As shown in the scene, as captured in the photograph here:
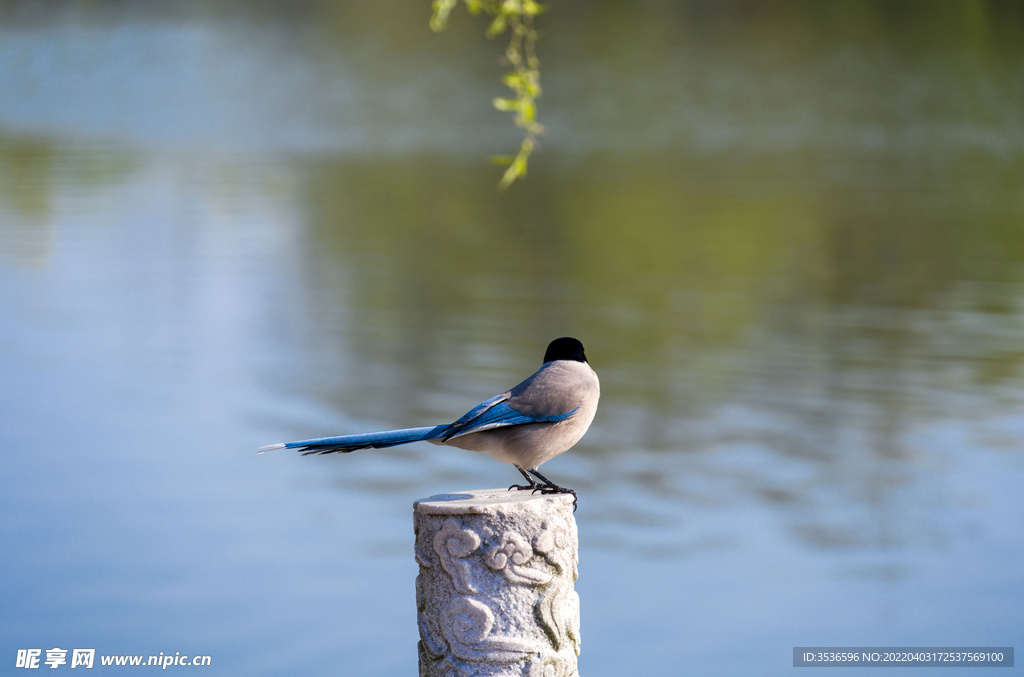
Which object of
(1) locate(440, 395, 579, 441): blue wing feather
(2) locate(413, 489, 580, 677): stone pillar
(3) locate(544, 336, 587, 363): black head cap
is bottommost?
(2) locate(413, 489, 580, 677): stone pillar

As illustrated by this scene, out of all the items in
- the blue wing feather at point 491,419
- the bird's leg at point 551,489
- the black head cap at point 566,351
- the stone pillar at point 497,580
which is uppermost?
the black head cap at point 566,351

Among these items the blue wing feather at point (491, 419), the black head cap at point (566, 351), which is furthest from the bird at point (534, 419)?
the black head cap at point (566, 351)

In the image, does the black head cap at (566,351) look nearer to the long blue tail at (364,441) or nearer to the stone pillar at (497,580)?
the stone pillar at (497,580)

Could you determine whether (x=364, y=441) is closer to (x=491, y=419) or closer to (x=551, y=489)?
(x=491, y=419)

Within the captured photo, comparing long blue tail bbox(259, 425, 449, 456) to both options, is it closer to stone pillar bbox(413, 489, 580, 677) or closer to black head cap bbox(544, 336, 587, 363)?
stone pillar bbox(413, 489, 580, 677)

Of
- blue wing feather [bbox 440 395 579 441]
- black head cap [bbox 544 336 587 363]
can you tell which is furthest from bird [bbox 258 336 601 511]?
black head cap [bbox 544 336 587 363]

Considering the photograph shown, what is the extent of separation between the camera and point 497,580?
3389 millimetres

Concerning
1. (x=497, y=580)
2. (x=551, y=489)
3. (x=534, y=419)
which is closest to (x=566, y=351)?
(x=534, y=419)

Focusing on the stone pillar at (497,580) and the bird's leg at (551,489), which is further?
the bird's leg at (551,489)

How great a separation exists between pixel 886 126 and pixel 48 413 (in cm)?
3285

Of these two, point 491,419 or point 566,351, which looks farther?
point 566,351

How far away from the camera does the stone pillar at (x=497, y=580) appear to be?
3.35 metres

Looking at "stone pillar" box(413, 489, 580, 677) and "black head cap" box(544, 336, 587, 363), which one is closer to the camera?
"stone pillar" box(413, 489, 580, 677)

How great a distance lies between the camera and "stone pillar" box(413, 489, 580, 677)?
335 centimetres
